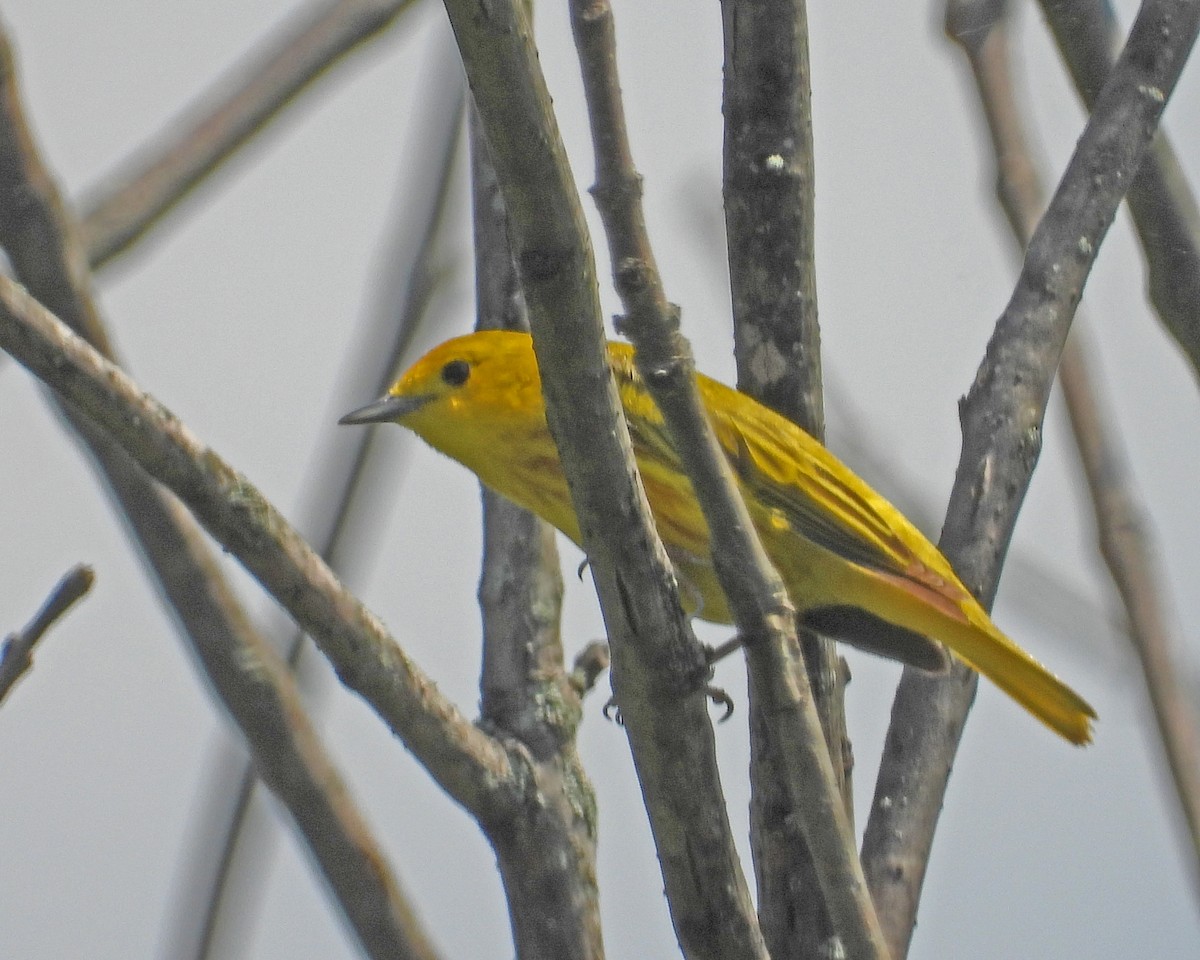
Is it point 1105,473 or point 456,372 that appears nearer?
point 1105,473

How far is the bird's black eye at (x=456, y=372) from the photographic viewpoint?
3.36 m

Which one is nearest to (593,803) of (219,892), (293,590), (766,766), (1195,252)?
(766,766)

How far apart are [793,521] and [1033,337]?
66cm

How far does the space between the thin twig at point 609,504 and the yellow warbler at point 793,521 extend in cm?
94

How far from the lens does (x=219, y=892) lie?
272 centimetres

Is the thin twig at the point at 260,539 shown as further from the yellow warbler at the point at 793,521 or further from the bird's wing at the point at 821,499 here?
the bird's wing at the point at 821,499

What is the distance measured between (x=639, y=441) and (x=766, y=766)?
840mm

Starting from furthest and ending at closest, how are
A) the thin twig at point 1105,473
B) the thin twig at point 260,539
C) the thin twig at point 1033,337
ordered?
the thin twig at point 1033,337 < the thin twig at point 1105,473 < the thin twig at point 260,539

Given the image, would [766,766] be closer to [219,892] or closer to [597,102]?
[219,892]

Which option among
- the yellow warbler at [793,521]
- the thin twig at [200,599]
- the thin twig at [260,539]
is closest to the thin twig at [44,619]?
the thin twig at [260,539]

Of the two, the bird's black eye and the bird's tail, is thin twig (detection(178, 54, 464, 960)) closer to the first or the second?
the bird's black eye

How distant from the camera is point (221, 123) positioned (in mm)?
2830

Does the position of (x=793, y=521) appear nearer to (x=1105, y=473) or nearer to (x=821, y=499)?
(x=821, y=499)

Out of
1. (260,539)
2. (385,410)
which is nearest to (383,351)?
(385,410)
